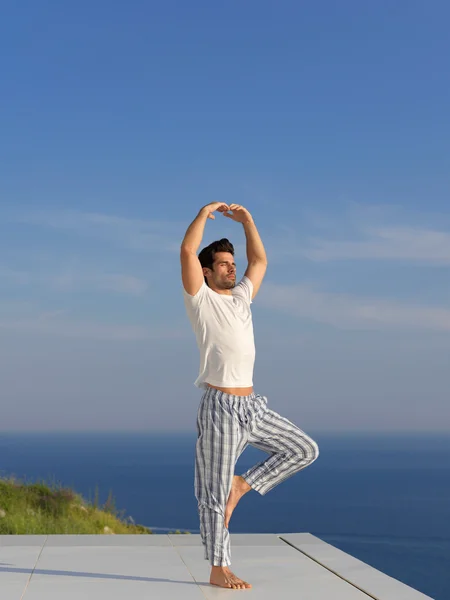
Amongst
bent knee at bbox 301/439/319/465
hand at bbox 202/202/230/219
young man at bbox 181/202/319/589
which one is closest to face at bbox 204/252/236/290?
young man at bbox 181/202/319/589

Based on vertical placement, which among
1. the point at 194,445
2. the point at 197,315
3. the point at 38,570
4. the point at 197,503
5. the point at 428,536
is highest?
Answer: the point at 197,315

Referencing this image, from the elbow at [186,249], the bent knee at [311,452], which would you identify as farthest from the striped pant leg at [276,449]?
the elbow at [186,249]

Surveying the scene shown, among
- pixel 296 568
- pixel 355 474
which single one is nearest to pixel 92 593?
pixel 296 568

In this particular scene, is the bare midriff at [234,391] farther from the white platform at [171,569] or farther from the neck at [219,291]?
the white platform at [171,569]

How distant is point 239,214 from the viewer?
14.5 feet

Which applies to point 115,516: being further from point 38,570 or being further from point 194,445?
point 194,445

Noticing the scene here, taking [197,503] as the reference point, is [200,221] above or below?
above

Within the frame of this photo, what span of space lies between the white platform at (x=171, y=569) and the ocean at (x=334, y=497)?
178 millimetres

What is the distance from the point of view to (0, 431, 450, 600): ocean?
6.91m

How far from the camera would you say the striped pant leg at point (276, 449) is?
4184 millimetres

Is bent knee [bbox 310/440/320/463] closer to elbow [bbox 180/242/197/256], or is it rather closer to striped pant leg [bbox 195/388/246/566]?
striped pant leg [bbox 195/388/246/566]

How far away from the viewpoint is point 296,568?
4617mm

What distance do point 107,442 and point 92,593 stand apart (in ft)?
465

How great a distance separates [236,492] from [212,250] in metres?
1.21
